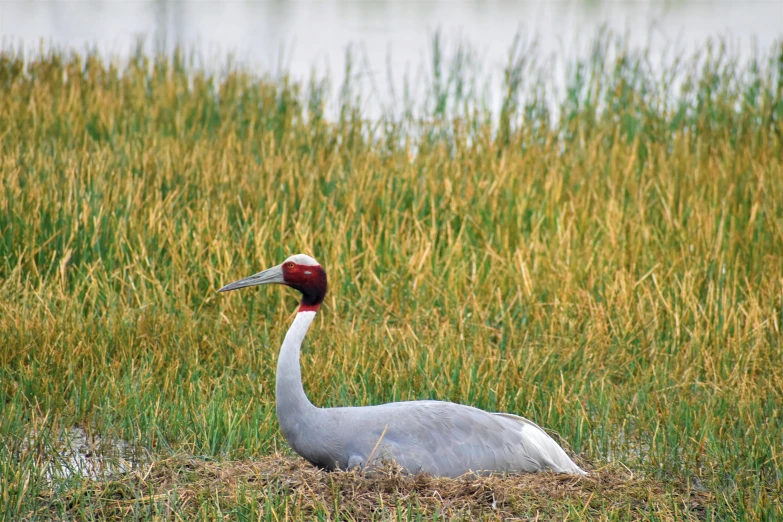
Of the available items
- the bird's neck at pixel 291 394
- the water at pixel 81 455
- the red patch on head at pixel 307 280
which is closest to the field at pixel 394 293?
the water at pixel 81 455

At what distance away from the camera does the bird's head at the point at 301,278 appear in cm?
418

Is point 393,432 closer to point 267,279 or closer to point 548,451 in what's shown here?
point 548,451

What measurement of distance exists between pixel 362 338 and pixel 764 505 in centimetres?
242

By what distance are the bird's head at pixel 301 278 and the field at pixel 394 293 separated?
67 cm

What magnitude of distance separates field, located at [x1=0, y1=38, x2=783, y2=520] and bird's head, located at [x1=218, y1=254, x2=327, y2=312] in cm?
67

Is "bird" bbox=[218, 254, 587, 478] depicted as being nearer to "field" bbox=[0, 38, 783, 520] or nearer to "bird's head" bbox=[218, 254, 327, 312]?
"bird's head" bbox=[218, 254, 327, 312]

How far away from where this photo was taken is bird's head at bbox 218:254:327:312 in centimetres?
418

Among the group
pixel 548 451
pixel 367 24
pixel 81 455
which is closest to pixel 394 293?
pixel 548 451

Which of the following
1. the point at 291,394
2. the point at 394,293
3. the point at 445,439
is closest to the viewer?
the point at 291,394

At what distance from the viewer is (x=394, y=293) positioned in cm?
614

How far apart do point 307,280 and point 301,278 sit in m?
0.03

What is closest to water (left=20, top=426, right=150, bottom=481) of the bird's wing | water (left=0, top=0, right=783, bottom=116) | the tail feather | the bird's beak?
the bird's beak

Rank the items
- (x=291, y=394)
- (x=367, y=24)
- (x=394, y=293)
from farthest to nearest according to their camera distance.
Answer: (x=367, y=24), (x=394, y=293), (x=291, y=394)

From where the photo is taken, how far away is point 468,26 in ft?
62.0
